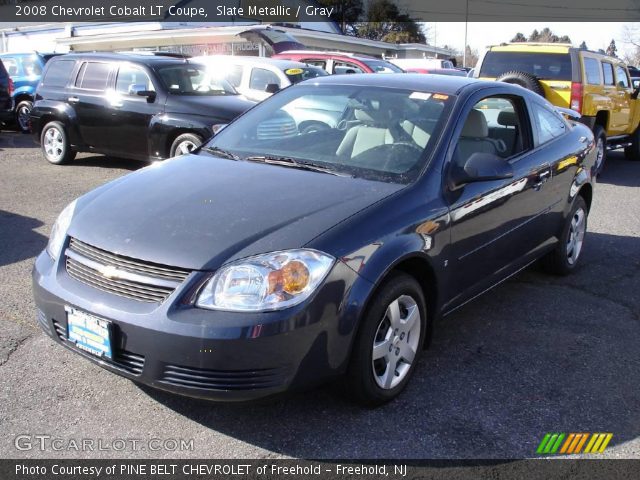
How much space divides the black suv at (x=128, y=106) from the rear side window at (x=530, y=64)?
13.4ft

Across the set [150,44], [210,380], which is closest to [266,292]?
[210,380]

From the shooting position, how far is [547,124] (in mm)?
5062

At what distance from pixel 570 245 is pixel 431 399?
2.73 m

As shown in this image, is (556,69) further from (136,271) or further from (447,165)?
(136,271)

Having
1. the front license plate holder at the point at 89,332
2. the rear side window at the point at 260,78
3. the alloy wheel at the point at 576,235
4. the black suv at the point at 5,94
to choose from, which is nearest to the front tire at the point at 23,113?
the black suv at the point at 5,94

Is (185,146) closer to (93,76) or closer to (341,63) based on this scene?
(93,76)

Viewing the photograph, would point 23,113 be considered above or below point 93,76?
below

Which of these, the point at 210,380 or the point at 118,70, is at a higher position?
the point at 118,70

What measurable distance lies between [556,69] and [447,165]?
24.1 feet

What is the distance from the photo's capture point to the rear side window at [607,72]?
35.5 ft

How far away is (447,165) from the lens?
12.0 ft

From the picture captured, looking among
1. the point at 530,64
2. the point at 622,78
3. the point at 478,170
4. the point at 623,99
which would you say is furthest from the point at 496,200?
the point at 622,78

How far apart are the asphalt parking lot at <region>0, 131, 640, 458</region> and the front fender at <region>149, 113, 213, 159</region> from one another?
157 inches

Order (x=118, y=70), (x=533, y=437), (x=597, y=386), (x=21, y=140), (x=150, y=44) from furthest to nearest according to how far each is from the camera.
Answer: (x=150, y=44) → (x=21, y=140) → (x=118, y=70) → (x=597, y=386) → (x=533, y=437)
